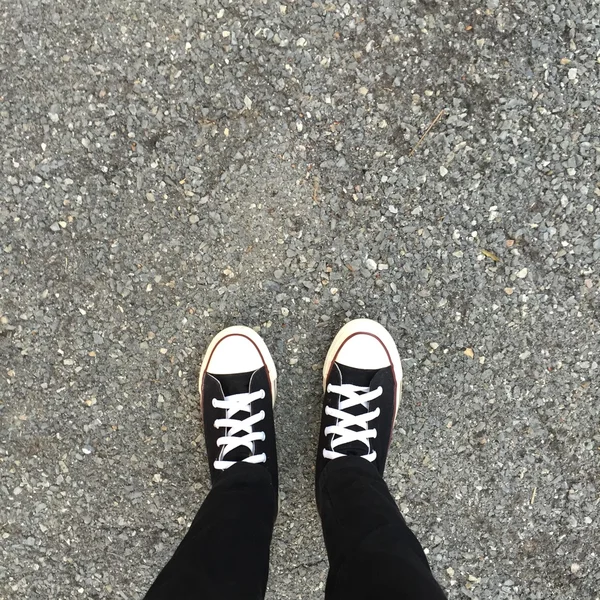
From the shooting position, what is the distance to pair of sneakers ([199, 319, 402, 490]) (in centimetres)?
145

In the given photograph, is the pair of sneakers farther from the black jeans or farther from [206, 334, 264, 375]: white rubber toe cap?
the black jeans

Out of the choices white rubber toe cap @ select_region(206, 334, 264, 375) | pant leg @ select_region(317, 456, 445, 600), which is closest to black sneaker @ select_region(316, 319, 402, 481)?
pant leg @ select_region(317, 456, 445, 600)

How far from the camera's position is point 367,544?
103 centimetres

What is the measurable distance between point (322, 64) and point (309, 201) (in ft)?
1.30

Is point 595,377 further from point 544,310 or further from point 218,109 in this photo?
point 218,109

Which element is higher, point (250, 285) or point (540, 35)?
point (540, 35)

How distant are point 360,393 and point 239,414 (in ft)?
1.29

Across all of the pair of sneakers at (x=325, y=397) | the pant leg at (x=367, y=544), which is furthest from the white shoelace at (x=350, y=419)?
the pant leg at (x=367, y=544)

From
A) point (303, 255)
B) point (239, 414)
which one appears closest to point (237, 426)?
point (239, 414)

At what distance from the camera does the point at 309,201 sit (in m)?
1.42

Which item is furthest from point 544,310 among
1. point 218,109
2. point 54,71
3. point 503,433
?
point 54,71

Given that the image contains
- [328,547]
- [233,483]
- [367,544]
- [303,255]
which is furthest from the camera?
[303,255]

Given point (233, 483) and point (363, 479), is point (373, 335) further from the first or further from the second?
point (233, 483)

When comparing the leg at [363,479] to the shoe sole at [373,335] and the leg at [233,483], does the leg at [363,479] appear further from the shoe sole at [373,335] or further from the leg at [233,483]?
the leg at [233,483]
